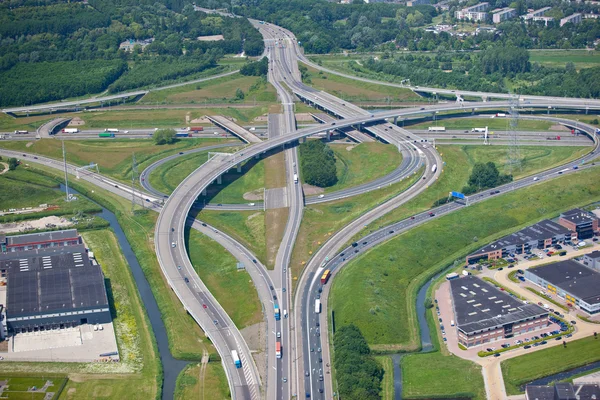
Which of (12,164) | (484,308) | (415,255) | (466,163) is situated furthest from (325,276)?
(12,164)

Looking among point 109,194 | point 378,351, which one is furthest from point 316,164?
point 378,351

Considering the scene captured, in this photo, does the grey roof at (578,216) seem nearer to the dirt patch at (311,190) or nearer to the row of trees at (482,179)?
the row of trees at (482,179)

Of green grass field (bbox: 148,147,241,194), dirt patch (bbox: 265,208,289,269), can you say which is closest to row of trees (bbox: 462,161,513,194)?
dirt patch (bbox: 265,208,289,269)

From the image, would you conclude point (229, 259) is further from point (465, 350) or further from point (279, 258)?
point (465, 350)

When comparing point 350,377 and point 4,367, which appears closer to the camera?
point 350,377

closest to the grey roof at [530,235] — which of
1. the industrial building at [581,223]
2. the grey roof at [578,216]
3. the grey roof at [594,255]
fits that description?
the industrial building at [581,223]

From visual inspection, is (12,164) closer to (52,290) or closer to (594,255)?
(52,290)
